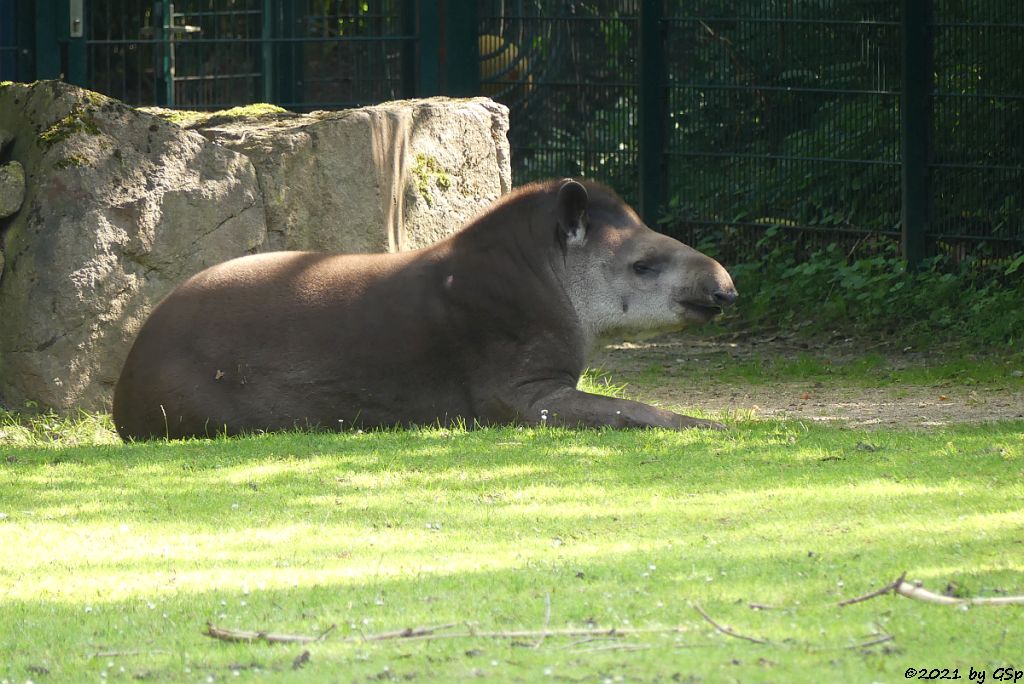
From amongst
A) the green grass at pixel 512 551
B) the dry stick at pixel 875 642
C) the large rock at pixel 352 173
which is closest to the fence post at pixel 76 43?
the large rock at pixel 352 173

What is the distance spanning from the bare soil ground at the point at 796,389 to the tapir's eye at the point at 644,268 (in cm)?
91

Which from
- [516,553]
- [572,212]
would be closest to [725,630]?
[516,553]

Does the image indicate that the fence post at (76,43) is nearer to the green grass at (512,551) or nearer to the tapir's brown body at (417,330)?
the tapir's brown body at (417,330)

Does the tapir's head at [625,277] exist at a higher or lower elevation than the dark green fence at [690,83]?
lower

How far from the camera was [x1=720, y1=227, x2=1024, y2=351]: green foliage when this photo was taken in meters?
11.9

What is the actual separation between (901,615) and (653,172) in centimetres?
1018

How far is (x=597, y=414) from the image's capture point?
321 inches

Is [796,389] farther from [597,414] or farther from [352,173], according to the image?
[352,173]

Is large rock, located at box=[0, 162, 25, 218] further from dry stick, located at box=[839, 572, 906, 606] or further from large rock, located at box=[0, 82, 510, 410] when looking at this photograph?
dry stick, located at box=[839, 572, 906, 606]

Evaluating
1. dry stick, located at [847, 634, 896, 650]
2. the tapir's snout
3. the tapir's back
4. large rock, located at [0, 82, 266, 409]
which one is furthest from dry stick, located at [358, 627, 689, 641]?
large rock, located at [0, 82, 266, 409]

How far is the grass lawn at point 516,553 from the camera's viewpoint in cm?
426

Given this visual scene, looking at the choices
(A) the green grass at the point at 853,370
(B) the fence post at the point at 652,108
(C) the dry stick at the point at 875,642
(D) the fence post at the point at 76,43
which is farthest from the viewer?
(D) the fence post at the point at 76,43

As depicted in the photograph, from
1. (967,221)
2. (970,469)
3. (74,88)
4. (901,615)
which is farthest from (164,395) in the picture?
(967,221)

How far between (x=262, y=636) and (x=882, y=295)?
29.7ft
